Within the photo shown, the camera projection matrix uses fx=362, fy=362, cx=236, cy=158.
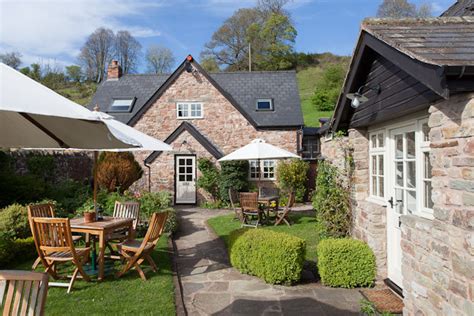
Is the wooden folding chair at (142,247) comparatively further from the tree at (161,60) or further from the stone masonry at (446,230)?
the tree at (161,60)

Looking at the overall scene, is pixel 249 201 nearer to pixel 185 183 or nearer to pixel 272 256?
pixel 272 256

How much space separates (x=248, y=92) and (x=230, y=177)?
5.89 metres

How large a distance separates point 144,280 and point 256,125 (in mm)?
12695

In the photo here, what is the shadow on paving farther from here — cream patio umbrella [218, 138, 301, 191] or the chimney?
the chimney

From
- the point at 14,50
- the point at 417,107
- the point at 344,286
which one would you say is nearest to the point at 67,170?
the point at 344,286

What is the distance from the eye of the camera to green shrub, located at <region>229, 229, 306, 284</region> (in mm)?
5883

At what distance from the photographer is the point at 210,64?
48.9 metres

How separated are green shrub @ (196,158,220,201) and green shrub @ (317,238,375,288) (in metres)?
11.2

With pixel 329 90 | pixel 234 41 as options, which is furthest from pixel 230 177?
pixel 234 41

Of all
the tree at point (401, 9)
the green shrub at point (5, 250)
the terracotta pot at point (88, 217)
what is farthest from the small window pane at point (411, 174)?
the tree at point (401, 9)

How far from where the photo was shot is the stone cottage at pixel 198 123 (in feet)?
57.3

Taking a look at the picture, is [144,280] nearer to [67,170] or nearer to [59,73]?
[67,170]

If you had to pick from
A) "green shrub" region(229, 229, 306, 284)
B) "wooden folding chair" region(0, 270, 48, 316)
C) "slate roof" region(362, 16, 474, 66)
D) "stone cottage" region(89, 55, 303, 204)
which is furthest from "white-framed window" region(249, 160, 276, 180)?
"wooden folding chair" region(0, 270, 48, 316)

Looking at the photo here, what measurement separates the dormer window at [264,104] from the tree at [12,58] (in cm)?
3534
